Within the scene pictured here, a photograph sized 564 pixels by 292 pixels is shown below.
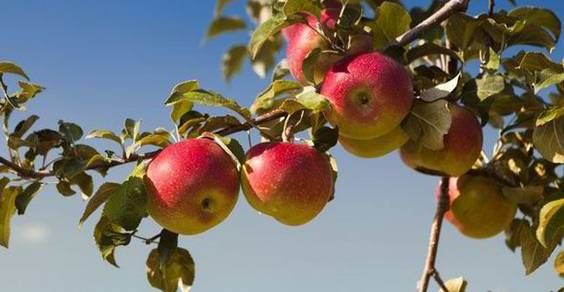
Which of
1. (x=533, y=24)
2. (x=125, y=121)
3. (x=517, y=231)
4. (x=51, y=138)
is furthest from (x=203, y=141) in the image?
(x=517, y=231)

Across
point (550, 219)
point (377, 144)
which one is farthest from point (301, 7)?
point (550, 219)

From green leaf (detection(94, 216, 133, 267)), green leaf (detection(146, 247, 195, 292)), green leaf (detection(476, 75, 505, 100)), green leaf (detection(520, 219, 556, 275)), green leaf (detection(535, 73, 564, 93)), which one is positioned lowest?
green leaf (detection(520, 219, 556, 275))

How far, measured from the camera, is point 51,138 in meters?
A: 2.06

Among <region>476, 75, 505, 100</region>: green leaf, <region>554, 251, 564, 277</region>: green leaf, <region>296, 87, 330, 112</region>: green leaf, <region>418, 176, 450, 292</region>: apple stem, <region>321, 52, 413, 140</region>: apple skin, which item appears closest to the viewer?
<region>296, 87, 330, 112</region>: green leaf

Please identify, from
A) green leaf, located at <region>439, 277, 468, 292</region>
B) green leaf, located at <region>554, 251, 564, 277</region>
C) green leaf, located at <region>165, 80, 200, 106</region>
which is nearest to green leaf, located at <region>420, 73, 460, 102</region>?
green leaf, located at <region>165, 80, 200, 106</region>

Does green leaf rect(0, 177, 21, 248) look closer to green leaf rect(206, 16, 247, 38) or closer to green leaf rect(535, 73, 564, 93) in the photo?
green leaf rect(535, 73, 564, 93)

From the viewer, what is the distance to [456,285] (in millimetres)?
2627

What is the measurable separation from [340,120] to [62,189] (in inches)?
27.3

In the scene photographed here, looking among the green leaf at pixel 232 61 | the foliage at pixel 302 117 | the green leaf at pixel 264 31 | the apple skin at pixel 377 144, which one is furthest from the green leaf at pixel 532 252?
the green leaf at pixel 232 61

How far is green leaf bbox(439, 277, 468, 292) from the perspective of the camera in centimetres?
262

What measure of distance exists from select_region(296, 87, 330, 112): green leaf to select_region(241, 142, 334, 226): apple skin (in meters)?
0.11

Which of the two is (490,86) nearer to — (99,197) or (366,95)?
(366,95)

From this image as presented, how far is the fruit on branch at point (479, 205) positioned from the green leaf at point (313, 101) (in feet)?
3.39

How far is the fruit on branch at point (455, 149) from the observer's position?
2.10 m
